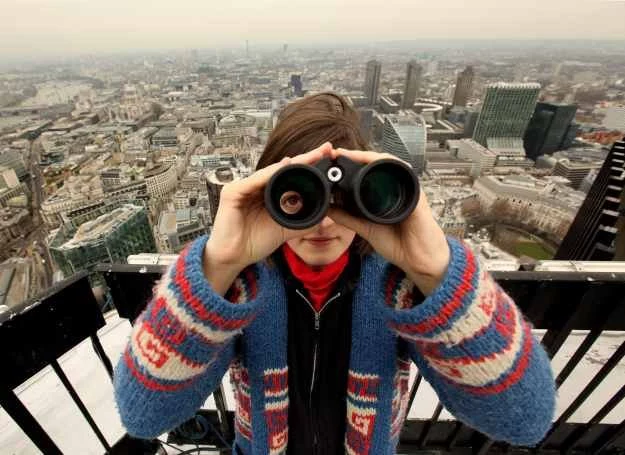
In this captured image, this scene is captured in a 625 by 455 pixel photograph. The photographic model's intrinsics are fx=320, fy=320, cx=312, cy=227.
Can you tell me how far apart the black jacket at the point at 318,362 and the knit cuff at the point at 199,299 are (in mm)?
248

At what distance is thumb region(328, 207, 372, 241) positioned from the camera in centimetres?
87

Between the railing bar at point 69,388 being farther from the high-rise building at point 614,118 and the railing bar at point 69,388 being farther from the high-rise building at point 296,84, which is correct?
→ the high-rise building at point 296,84

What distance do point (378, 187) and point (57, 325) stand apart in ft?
3.25

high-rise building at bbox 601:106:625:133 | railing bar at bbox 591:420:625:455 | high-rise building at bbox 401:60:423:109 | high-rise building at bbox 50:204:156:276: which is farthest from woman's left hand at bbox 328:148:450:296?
high-rise building at bbox 401:60:423:109

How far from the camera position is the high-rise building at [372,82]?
40625 millimetres

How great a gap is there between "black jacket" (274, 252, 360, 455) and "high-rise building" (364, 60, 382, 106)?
43975 millimetres

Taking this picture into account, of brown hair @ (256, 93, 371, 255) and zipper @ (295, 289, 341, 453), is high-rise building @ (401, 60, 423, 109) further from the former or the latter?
zipper @ (295, 289, 341, 453)

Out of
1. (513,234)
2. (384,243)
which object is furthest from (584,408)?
(513,234)

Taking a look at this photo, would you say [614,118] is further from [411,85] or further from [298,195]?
[298,195]

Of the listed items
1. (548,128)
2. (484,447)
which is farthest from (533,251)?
(548,128)

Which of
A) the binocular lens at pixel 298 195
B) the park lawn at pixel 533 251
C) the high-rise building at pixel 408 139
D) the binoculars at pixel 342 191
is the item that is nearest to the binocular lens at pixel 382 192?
the binoculars at pixel 342 191

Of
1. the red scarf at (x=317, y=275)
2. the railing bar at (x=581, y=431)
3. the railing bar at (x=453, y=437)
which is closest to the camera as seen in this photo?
the red scarf at (x=317, y=275)

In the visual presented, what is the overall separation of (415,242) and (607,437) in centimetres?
161

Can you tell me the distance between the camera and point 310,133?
1029mm
